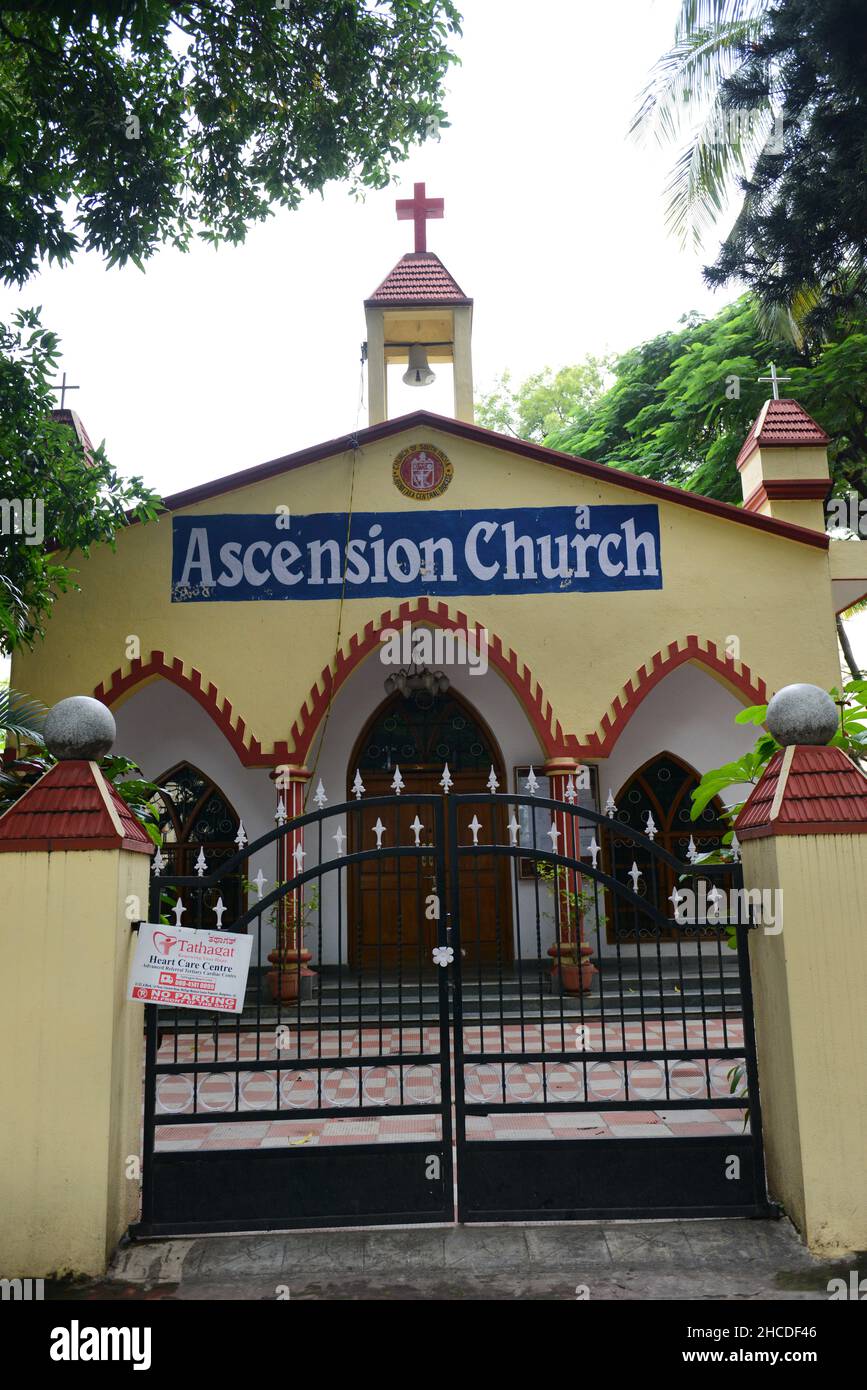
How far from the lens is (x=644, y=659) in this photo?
10.9m

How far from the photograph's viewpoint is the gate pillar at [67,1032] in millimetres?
4262

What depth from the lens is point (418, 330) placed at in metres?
12.8

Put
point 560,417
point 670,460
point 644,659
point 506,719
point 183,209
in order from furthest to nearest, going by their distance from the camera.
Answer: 1. point 560,417
2. point 670,460
3. point 506,719
4. point 644,659
5. point 183,209

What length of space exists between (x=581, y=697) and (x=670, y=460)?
924cm

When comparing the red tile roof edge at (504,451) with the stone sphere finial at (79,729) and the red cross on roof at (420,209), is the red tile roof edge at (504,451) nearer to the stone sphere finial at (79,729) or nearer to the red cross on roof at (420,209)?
the red cross on roof at (420,209)

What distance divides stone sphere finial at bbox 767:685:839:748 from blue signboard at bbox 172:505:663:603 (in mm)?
6111

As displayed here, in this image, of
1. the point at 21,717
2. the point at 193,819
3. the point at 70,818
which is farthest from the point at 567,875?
the point at 70,818

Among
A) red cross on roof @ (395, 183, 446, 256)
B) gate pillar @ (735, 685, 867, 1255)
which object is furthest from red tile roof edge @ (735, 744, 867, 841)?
red cross on roof @ (395, 183, 446, 256)

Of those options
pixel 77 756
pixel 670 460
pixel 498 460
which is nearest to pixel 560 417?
pixel 670 460

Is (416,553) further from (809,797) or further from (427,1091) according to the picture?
(809,797)

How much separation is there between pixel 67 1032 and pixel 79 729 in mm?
1334

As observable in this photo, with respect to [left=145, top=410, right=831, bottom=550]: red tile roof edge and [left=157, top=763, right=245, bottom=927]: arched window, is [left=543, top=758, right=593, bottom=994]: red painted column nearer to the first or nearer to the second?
[left=145, top=410, right=831, bottom=550]: red tile roof edge

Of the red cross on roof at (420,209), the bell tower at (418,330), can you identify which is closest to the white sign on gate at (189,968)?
the bell tower at (418,330)

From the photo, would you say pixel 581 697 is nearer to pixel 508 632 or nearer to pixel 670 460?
pixel 508 632
